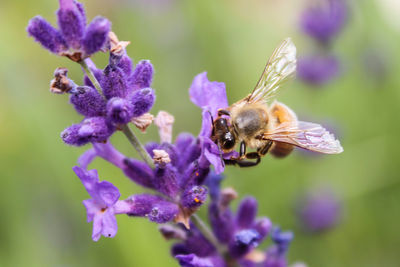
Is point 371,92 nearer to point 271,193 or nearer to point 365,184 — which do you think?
point 365,184

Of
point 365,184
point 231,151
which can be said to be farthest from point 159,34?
point 231,151

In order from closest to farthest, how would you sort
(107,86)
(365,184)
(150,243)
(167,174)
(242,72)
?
(107,86), (167,174), (150,243), (365,184), (242,72)

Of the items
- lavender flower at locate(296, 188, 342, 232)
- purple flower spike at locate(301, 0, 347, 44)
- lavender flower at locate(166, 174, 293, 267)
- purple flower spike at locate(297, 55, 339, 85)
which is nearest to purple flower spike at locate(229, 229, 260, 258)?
A: lavender flower at locate(166, 174, 293, 267)

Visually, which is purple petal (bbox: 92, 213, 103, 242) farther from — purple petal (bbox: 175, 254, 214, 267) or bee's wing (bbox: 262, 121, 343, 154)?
bee's wing (bbox: 262, 121, 343, 154)

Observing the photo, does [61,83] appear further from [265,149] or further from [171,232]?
[265,149]

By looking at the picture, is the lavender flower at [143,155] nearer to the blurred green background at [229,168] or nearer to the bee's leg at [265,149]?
the bee's leg at [265,149]

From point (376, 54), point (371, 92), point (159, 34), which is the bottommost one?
point (371, 92)
